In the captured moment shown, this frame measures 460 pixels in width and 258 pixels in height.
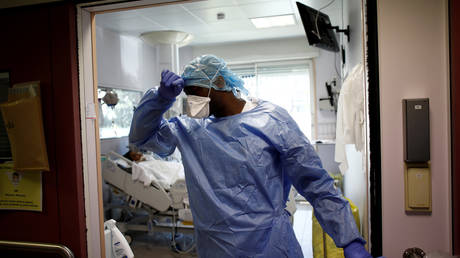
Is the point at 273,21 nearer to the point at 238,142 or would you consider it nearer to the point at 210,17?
the point at 210,17

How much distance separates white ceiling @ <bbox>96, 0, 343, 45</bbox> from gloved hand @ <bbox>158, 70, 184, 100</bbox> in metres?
2.39

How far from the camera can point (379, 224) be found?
1.52 metres

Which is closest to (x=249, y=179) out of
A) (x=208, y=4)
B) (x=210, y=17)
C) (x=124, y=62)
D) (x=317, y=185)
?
(x=317, y=185)

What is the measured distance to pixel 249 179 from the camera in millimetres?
1351

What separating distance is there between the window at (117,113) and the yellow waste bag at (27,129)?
232 centimetres

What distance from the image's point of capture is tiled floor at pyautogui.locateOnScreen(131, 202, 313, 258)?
3350mm

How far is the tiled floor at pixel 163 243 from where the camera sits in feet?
11.0

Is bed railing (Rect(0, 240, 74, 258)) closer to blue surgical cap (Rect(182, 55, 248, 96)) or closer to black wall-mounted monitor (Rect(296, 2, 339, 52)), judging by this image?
blue surgical cap (Rect(182, 55, 248, 96))

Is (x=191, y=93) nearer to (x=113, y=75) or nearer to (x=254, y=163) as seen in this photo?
(x=254, y=163)

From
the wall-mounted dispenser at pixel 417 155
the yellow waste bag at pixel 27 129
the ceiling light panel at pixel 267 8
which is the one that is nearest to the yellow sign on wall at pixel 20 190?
the yellow waste bag at pixel 27 129

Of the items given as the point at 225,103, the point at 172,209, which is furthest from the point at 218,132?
the point at 172,209

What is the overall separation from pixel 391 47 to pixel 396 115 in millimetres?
304

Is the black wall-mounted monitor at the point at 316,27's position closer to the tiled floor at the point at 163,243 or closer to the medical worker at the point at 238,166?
the medical worker at the point at 238,166

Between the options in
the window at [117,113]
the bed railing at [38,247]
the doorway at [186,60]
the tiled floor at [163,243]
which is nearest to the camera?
the bed railing at [38,247]
